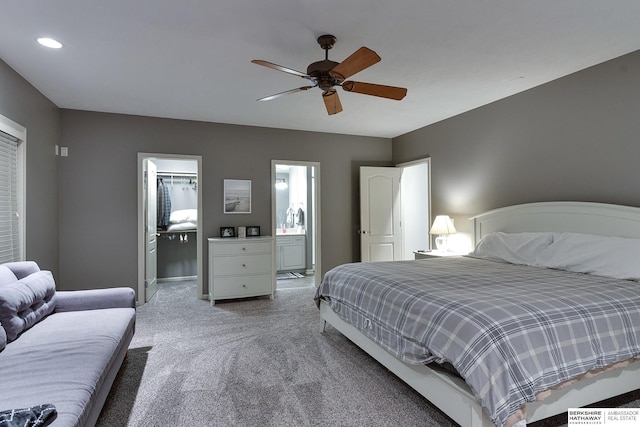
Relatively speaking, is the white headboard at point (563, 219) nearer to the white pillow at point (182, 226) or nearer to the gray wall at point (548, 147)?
the gray wall at point (548, 147)

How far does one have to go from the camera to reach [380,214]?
567cm

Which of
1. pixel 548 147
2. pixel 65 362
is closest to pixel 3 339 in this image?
pixel 65 362

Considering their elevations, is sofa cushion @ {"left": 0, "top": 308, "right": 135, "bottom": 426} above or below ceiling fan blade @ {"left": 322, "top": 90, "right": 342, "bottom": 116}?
below

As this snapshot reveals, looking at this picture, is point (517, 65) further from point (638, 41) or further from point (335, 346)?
point (335, 346)

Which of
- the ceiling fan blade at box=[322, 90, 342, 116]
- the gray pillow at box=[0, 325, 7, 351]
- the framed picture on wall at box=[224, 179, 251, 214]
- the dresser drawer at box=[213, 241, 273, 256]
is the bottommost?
the gray pillow at box=[0, 325, 7, 351]

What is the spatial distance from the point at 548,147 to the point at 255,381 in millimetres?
3552

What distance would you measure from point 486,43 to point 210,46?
2148 mm

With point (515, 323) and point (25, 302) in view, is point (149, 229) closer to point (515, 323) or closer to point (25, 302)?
point (25, 302)

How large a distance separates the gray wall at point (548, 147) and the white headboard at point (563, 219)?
137 millimetres

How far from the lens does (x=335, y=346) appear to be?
313cm

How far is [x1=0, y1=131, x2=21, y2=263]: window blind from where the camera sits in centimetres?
301

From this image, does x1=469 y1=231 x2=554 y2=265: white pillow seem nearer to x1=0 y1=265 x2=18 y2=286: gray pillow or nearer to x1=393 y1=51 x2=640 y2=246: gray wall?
x1=393 y1=51 x2=640 y2=246: gray wall

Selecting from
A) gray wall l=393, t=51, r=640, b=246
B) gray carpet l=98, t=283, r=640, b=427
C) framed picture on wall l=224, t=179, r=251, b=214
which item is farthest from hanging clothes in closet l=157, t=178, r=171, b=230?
gray wall l=393, t=51, r=640, b=246

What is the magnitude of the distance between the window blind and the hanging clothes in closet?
281 cm
